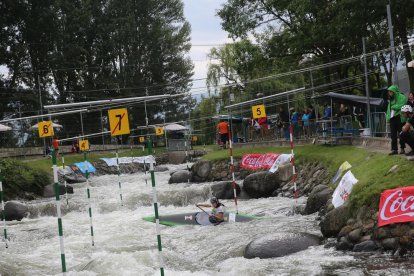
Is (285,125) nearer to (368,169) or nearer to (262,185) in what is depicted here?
(262,185)

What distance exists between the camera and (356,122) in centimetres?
2116

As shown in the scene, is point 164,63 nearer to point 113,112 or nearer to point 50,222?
point 50,222

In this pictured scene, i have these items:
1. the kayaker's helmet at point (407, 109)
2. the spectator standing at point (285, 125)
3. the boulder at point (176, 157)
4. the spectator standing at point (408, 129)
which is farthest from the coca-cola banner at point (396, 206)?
the boulder at point (176, 157)

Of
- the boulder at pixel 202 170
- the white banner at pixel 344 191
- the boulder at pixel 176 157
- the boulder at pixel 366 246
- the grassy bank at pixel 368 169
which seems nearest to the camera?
the boulder at pixel 366 246

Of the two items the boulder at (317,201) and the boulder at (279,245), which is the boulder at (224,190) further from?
the boulder at (279,245)

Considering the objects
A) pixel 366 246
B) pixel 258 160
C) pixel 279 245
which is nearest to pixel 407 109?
pixel 366 246

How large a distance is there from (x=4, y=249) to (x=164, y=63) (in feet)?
154

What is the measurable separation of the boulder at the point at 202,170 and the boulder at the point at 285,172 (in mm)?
6805

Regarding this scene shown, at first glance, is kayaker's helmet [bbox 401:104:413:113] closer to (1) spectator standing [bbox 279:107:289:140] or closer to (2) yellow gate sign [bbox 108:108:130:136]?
(2) yellow gate sign [bbox 108:108:130:136]

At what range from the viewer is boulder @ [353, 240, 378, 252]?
991 centimetres

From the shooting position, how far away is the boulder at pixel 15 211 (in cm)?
1936

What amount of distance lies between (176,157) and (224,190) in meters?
23.0

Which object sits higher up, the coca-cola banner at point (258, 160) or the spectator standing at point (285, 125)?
the spectator standing at point (285, 125)

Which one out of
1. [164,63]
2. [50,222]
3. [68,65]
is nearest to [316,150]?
[50,222]
